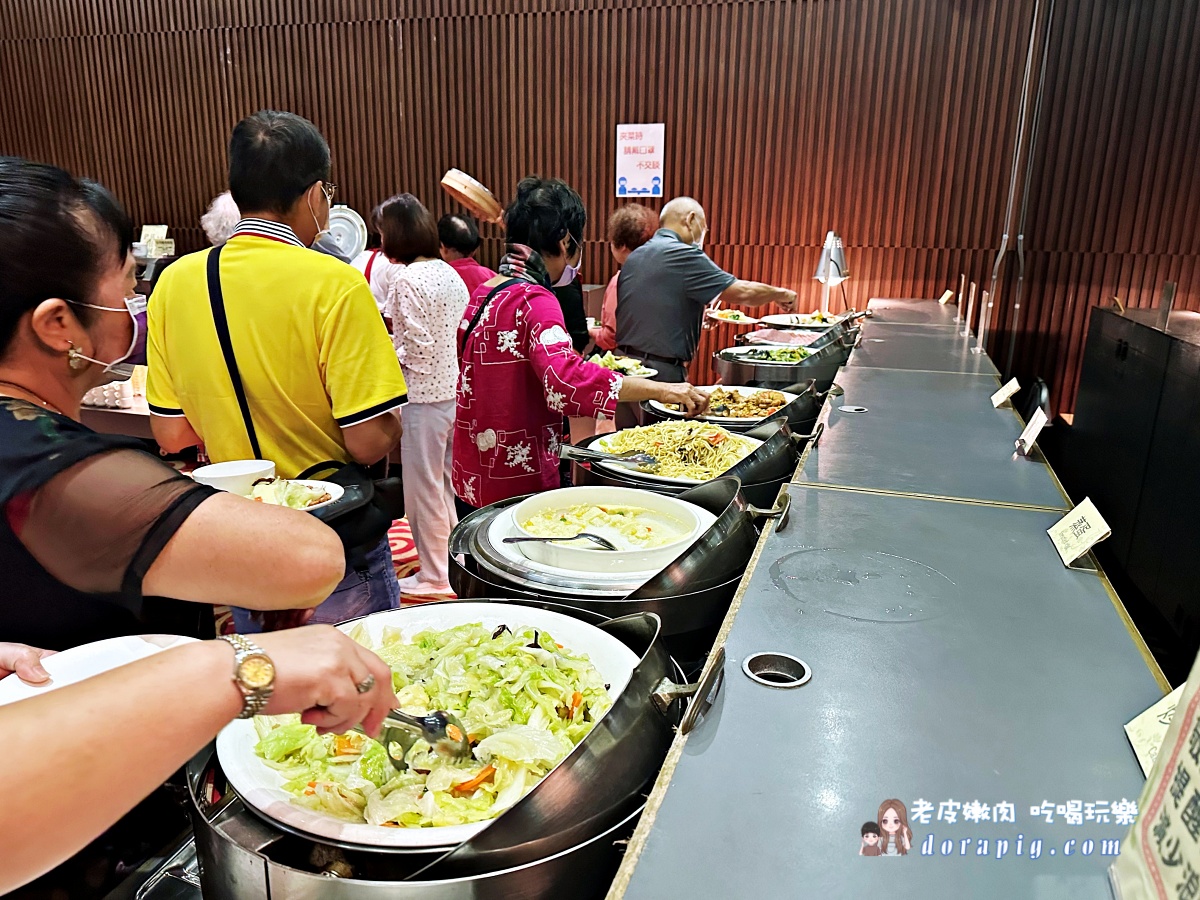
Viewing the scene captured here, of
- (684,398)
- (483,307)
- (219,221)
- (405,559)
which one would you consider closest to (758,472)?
(684,398)

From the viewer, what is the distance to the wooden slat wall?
570 cm

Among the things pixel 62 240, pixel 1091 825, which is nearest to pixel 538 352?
pixel 62 240

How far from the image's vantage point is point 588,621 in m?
1.18

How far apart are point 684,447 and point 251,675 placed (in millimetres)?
1421

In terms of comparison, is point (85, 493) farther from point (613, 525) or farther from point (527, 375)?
point (527, 375)

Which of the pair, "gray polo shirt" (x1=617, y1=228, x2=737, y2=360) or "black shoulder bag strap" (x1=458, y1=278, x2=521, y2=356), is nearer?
"black shoulder bag strap" (x1=458, y1=278, x2=521, y2=356)

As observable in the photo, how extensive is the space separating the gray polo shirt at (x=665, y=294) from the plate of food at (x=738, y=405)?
93 centimetres

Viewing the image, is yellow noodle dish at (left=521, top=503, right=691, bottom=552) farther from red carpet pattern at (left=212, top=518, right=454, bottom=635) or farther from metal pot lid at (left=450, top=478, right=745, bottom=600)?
red carpet pattern at (left=212, top=518, right=454, bottom=635)

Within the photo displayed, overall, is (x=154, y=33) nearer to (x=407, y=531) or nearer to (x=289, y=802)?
(x=407, y=531)

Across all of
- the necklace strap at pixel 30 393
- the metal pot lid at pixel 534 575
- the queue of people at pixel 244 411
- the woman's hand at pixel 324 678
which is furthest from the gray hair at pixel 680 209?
the woman's hand at pixel 324 678

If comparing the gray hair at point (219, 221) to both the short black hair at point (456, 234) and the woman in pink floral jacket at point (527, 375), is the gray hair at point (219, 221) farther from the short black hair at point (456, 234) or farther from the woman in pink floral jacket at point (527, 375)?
the woman in pink floral jacket at point (527, 375)

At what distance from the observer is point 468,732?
929 mm

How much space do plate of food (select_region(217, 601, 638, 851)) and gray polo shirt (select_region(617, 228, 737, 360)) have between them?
2.60 m

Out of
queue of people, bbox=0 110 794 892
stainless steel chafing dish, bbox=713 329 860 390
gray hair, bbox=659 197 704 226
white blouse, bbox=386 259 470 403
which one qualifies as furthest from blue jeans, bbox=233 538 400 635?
gray hair, bbox=659 197 704 226
